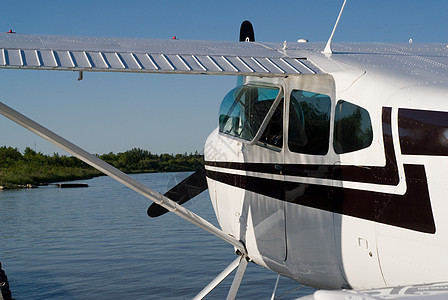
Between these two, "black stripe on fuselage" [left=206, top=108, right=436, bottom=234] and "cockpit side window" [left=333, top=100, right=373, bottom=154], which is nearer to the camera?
"black stripe on fuselage" [left=206, top=108, right=436, bottom=234]

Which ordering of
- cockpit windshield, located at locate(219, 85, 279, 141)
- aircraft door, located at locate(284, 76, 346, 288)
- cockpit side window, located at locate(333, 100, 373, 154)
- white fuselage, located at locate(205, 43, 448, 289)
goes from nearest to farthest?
white fuselage, located at locate(205, 43, 448, 289) → cockpit side window, located at locate(333, 100, 373, 154) → aircraft door, located at locate(284, 76, 346, 288) → cockpit windshield, located at locate(219, 85, 279, 141)

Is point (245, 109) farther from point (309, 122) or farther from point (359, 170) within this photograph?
point (359, 170)

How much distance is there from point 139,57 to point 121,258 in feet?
33.1

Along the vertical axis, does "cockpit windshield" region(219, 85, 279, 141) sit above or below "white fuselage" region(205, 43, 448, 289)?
above

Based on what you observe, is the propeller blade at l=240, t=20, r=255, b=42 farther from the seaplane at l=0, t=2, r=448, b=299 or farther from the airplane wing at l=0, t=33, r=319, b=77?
the airplane wing at l=0, t=33, r=319, b=77

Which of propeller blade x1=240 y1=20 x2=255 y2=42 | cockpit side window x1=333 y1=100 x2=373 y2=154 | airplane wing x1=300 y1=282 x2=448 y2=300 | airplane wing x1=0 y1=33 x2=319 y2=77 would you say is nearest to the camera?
airplane wing x1=300 y1=282 x2=448 y2=300

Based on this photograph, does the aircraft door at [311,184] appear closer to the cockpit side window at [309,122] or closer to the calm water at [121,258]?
the cockpit side window at [309,122]

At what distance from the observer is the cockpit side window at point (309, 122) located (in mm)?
3752

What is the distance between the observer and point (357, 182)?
344 centimetres

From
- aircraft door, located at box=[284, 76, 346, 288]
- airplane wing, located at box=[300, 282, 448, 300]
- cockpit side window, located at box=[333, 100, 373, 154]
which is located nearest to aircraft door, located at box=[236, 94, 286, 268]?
aircraft door, located at box=[284, 76, 346, 288]

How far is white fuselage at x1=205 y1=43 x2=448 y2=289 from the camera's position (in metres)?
3.02

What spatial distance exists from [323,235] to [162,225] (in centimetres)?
1625

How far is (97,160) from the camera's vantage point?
411cm

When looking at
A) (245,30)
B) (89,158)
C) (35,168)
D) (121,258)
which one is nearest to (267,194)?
(89,158)
